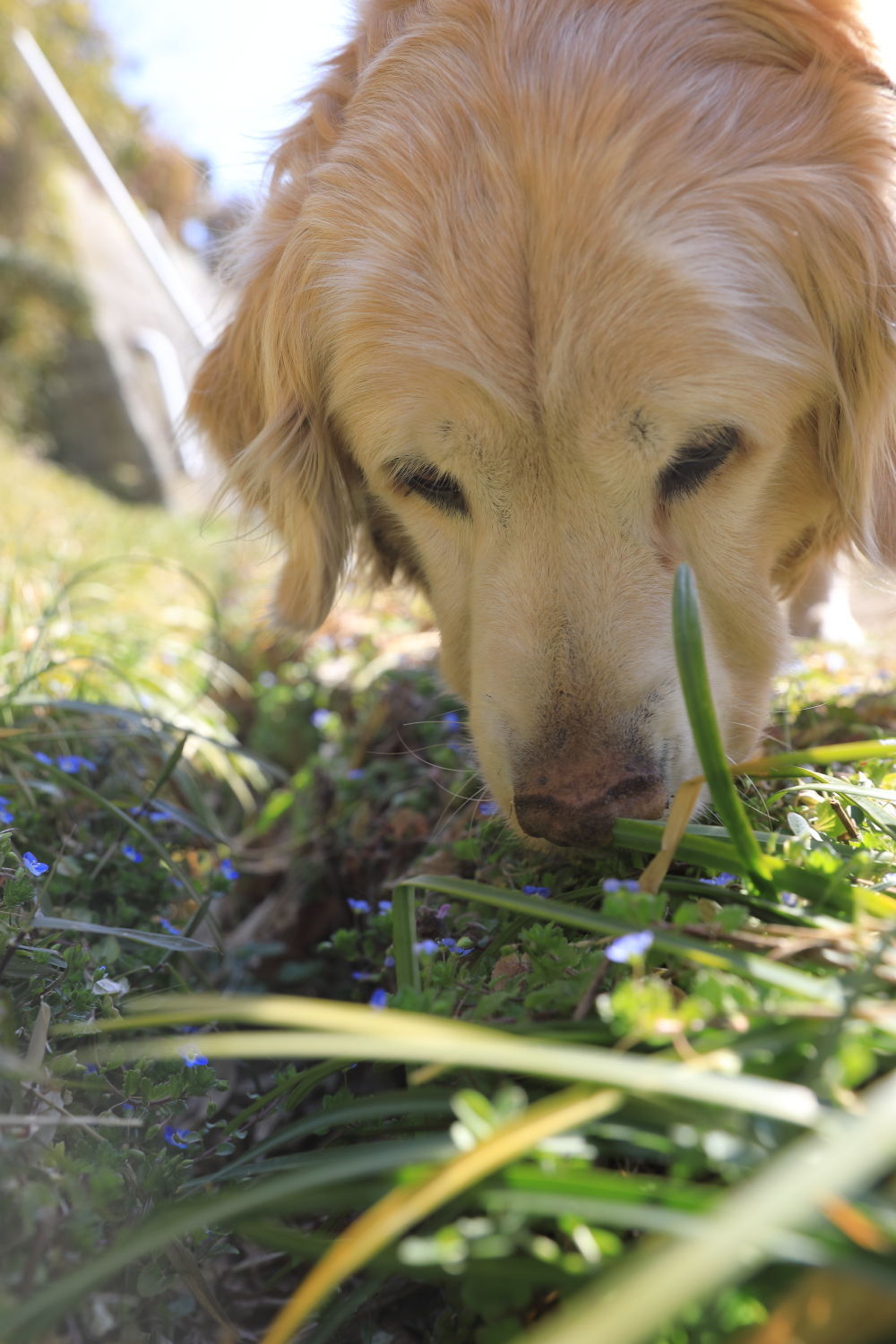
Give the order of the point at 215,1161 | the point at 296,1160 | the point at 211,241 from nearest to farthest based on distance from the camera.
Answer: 1. the point at 296,1160
2. the point at 215,1161
3. the point at 211,241

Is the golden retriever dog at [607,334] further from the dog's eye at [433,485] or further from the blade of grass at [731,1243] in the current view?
the blade of grass at [731,1243]

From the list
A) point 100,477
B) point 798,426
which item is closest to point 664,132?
point 798,426

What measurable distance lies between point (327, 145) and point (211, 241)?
3.89 feet

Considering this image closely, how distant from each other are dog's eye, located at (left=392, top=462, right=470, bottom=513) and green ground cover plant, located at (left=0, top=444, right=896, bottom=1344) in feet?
2.36

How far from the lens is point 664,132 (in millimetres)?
2041

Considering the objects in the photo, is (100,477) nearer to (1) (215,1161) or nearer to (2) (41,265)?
(2) (41,265)

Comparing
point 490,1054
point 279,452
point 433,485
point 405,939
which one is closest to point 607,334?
point 433,485

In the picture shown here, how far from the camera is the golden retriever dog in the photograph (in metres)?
1.94

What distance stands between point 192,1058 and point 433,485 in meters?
1.39

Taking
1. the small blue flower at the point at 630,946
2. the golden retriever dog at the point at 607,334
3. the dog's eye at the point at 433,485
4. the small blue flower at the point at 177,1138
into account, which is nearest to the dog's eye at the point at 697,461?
the golden retriever dog at the point at 607,334

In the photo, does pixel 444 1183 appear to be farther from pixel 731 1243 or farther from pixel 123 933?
pixel 123 933

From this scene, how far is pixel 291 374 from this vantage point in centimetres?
261

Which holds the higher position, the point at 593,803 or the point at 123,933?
the point at 593,803

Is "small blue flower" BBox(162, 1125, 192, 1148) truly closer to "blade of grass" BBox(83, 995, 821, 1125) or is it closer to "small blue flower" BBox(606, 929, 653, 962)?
"blade of grass" BBox(83, 995, 821, 1125)
